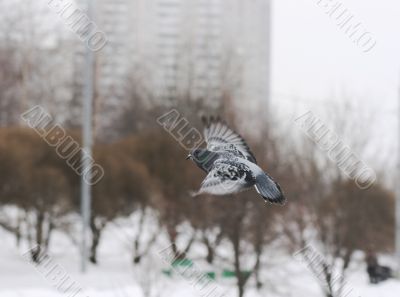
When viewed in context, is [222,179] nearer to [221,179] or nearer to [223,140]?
[221,179]

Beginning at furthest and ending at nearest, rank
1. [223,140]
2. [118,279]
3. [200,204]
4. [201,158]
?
[118,279]
[200,204]
[223,140]
[201,158]

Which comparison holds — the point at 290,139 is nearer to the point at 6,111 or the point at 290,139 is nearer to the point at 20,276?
the point at 20,276

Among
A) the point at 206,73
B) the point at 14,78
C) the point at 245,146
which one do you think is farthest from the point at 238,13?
the point at 245,146

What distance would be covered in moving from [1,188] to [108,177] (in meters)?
2.76

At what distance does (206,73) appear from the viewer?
42.2 m

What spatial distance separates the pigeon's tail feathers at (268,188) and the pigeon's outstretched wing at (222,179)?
37 millimetres

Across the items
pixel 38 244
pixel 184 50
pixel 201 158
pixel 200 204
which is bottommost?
pixel 201 158

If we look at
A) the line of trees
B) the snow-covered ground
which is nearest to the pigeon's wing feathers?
the snow-covered ground

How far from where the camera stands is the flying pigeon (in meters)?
1.49

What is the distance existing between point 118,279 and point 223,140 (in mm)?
14259

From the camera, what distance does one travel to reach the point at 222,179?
1.54m

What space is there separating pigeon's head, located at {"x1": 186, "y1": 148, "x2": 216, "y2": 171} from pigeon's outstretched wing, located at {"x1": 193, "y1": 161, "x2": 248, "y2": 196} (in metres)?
0.03

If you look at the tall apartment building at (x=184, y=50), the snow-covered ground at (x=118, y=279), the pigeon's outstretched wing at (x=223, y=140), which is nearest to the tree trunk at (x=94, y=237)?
the snow-covered ground at (x=118, y=279)

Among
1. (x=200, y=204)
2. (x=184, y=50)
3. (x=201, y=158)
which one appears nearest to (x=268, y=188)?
(x=201, y=158)
